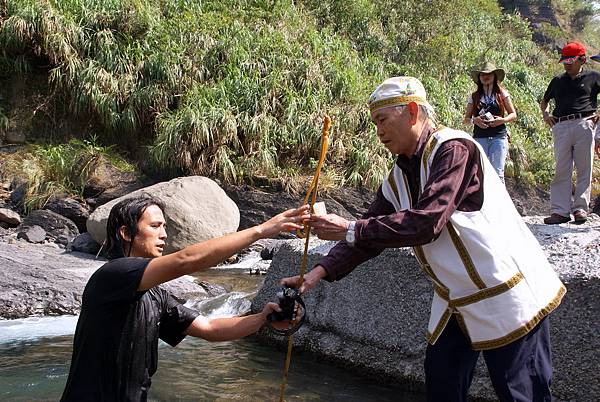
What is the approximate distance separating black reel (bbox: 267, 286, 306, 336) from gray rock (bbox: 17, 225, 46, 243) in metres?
8.71

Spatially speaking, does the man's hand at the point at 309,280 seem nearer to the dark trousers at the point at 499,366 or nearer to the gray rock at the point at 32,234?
the dark trousers at the point at 499,366

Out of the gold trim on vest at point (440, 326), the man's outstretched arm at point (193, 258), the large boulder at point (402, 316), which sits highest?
the man's outstretched arm at point (193, 258)

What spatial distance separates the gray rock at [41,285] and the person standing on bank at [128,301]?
17.3ft

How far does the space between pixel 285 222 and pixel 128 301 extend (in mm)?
694

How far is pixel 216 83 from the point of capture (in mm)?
14602

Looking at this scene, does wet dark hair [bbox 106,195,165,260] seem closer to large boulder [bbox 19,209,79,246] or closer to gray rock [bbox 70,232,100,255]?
gray rock [bbox 70,232,100,255]

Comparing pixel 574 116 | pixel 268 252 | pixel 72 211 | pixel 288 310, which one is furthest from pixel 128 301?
pixel 72 211

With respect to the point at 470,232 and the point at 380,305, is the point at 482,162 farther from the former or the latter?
the point at 380,305

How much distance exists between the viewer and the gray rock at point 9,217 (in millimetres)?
11312

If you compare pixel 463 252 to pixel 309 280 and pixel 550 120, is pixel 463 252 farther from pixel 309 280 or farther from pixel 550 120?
pixel 550 120

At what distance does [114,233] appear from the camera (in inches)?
106

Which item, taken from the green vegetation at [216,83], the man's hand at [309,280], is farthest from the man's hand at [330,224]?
the green vegetation at [216,83]

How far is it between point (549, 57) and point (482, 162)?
94.1 feet

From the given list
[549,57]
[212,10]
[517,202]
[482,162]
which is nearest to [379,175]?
[517,202]
